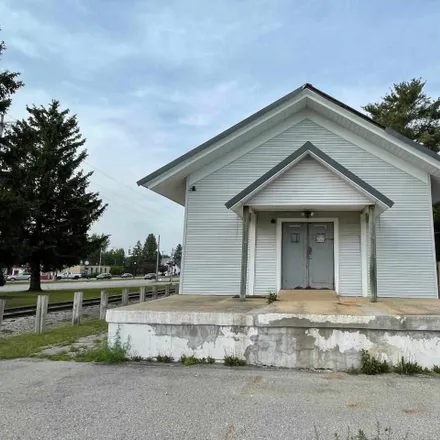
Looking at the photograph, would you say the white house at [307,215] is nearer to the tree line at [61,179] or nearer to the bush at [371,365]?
the bush at [371,365]

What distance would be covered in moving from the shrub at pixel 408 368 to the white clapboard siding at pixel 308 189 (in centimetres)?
419

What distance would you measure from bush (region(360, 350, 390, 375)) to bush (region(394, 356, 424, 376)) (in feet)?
0.53

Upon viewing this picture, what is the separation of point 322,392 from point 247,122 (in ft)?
27.3

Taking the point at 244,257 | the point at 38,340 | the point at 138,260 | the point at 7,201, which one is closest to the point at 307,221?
the point at 244,257

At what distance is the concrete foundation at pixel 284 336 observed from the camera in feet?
21.6

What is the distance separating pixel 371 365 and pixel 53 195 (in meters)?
28.2

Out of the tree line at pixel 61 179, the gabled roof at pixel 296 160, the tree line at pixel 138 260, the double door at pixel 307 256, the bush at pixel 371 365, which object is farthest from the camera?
the tree line at pixel 138 260

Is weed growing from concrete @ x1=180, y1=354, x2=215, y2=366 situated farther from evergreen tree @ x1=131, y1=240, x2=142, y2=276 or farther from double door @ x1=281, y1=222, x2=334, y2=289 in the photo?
evergreen tree @ x1=131, y1=240, x2=142, y2=276

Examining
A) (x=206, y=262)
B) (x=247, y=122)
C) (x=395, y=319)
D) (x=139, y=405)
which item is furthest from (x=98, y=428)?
(x=247, y=122)

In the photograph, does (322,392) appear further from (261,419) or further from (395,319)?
(395,319)

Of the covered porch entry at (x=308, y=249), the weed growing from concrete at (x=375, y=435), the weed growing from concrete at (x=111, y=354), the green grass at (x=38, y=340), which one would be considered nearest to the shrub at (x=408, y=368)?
the weed growing from concrete at (x=375, y=435)

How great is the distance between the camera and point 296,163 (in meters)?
10.0

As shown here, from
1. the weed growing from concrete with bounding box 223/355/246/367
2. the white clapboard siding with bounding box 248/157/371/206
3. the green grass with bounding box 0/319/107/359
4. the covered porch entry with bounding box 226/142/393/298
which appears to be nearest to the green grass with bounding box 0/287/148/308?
the green grass with bounding box 0/319/107/359

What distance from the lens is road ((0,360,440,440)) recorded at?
4.07 meters
